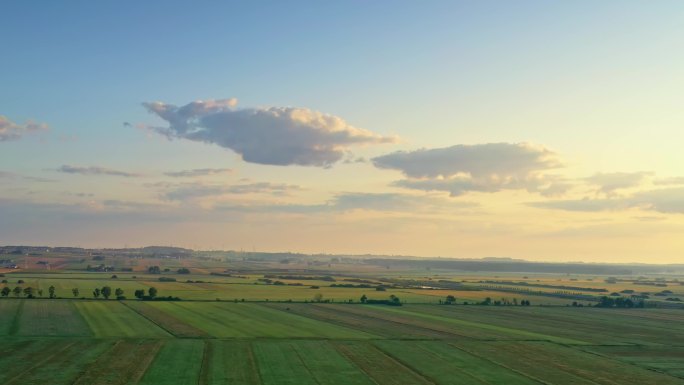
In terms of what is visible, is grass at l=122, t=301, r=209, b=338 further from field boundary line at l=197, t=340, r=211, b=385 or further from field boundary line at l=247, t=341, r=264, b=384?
field boundary line at l=247, t=341, r=264, b=384

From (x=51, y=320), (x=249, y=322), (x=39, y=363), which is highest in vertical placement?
(x=249, y=322)

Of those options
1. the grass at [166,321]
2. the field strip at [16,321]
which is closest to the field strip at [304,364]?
the grass at [166,321]

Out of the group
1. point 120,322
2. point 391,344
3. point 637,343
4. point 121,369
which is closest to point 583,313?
point 637,343

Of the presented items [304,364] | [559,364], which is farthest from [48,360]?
[559,364]

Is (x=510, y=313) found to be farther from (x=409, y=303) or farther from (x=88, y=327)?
(x=88, y=327)

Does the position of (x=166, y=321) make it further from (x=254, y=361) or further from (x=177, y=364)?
(x=177, y=364)

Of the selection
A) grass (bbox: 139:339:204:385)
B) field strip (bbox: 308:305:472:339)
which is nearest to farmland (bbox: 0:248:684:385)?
grass (bbox: 139:339:204:385)

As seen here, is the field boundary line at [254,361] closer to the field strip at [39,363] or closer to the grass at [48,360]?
the grass at [48,360]
